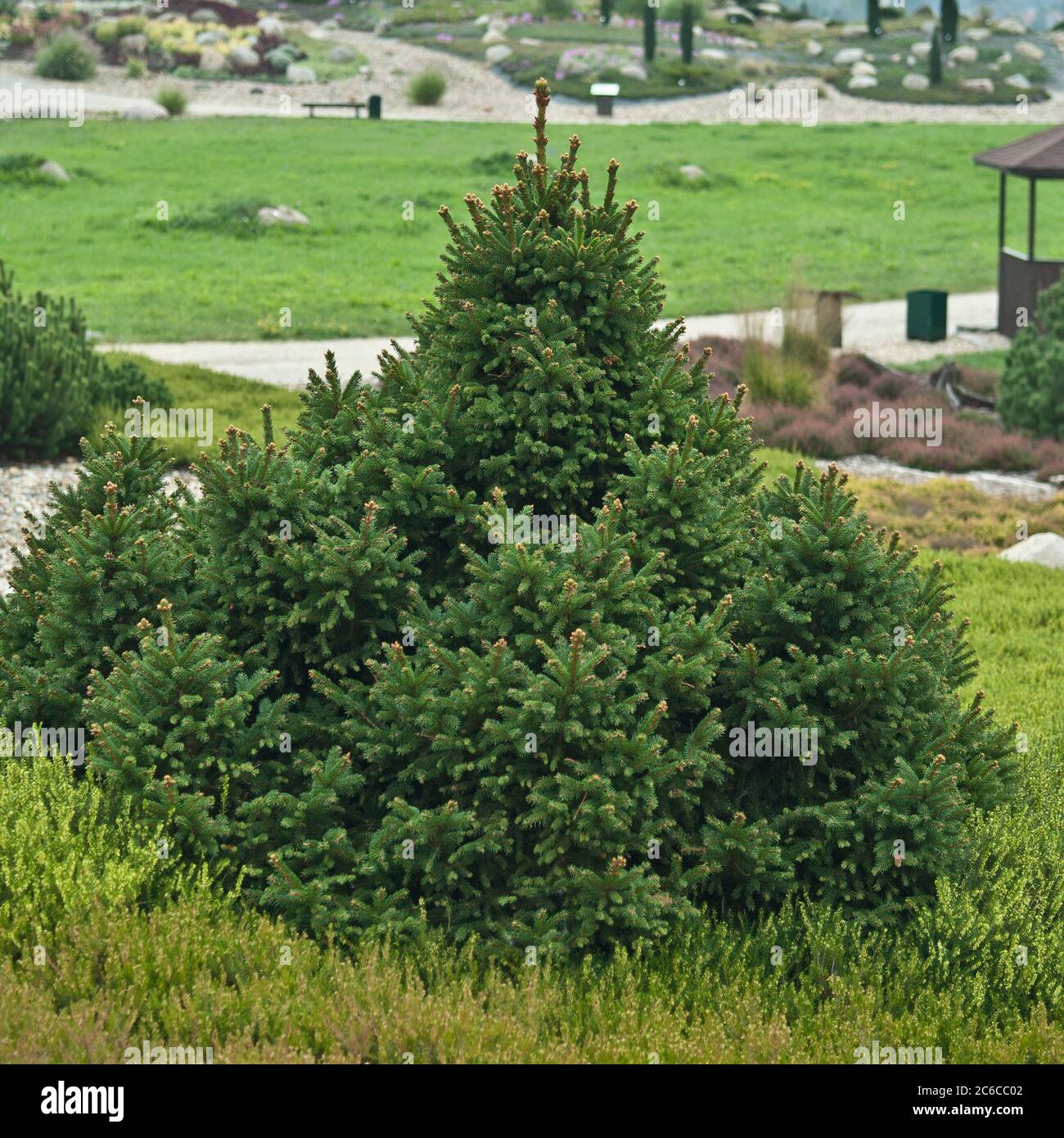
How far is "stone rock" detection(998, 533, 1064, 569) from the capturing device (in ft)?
38.1

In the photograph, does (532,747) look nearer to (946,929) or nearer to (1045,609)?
(946,929)

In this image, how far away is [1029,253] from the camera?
2170 centimetres

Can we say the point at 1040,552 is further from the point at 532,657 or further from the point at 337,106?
the point at 337,106

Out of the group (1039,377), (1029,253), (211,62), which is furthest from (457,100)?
(1039,377)

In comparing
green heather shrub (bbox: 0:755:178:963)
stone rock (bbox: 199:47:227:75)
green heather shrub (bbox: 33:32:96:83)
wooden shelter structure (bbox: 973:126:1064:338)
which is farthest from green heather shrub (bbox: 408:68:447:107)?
green heather shrub (bbox: 0:755:178:963)

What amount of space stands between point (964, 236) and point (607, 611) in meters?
29.5

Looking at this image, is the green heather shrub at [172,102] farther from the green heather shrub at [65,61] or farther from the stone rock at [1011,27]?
the stone rock at [1011,27]

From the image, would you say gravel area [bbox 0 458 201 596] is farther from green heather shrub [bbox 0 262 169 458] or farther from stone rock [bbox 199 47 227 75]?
stone rock [bbox 199 47 227 75]

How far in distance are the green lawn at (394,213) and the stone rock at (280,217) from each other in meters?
0.39

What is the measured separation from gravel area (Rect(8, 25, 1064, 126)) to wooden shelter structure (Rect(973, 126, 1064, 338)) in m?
24.0

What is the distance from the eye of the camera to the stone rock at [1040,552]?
11617 millimetres

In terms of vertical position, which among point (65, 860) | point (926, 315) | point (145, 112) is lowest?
point (65, 860)

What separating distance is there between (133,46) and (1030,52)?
123 feet
